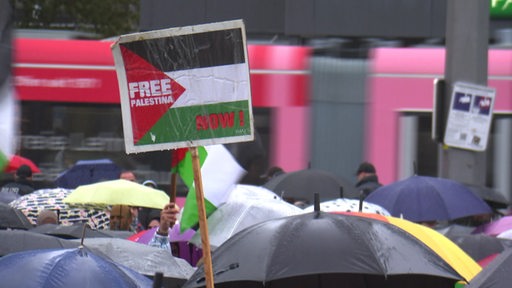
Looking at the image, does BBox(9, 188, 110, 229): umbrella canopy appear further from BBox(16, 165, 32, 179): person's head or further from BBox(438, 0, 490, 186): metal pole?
BBox(438, 0, 490, 186): metal pole

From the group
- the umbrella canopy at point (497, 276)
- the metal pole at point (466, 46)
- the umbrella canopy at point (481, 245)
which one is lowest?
the umbrella canopy at point (481, 245)

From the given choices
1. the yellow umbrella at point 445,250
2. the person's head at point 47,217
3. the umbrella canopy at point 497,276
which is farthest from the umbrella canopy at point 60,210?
the umbrella canopy at point 497,276

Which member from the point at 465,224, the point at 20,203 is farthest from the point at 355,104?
the point at 20,203

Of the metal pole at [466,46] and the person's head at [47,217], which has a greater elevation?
the metal pole at [466,46]

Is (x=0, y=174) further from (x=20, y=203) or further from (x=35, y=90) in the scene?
(x=35, y=90)

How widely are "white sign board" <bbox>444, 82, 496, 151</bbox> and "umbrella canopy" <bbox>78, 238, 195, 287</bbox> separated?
14.9ft

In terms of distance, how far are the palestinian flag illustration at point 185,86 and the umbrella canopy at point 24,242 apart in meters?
1.39

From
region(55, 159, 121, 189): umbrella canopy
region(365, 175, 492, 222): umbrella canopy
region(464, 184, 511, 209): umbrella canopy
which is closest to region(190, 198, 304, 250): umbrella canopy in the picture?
region(365, 175, 492, 222): umbrella canopy

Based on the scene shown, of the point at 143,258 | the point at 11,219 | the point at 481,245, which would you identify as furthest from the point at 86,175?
the point at 143,258

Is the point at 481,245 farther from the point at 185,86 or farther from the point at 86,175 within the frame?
the point at 86,175

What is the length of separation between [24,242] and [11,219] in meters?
1.93

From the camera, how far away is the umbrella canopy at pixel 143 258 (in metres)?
7.23

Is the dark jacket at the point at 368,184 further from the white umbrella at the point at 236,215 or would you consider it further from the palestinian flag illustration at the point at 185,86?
the palestinian flag illustration at the point at 185,86

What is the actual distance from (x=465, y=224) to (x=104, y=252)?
5.20 meters
